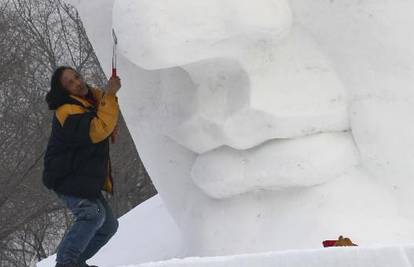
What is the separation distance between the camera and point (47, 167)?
11.5 ft

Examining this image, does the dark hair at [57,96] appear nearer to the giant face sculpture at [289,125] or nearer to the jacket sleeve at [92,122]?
the jacket sleeve at [92,122]

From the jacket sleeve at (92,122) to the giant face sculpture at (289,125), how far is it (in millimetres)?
245

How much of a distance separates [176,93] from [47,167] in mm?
626

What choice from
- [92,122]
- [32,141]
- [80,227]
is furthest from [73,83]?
[32,141]

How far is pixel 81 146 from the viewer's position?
11.3 feet

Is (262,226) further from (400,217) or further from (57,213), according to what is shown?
(57,213)

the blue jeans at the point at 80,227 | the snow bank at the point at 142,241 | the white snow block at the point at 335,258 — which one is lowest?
the snow bank at the point at 142,241

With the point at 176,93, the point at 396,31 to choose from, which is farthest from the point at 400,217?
the point at 176,93

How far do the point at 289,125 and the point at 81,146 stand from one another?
77 centimetres

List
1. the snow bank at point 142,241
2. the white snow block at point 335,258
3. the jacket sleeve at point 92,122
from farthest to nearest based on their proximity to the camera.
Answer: the snow bank at point 142,241 → the jacket sleeve at point 92,122 → the white snow block at point 335,258

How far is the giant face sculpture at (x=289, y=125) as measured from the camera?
361 centimetres

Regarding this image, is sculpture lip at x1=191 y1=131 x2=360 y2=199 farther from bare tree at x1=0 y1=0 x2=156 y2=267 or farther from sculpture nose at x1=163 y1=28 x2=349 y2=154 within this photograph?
bare tree at x1=0 y1=0 x2=156 y2=267

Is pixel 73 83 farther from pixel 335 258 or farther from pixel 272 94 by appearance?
pixel 335 258

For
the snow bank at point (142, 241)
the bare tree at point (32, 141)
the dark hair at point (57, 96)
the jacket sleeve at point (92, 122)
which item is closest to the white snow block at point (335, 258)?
the jacket sleeve at point (92, 122)
